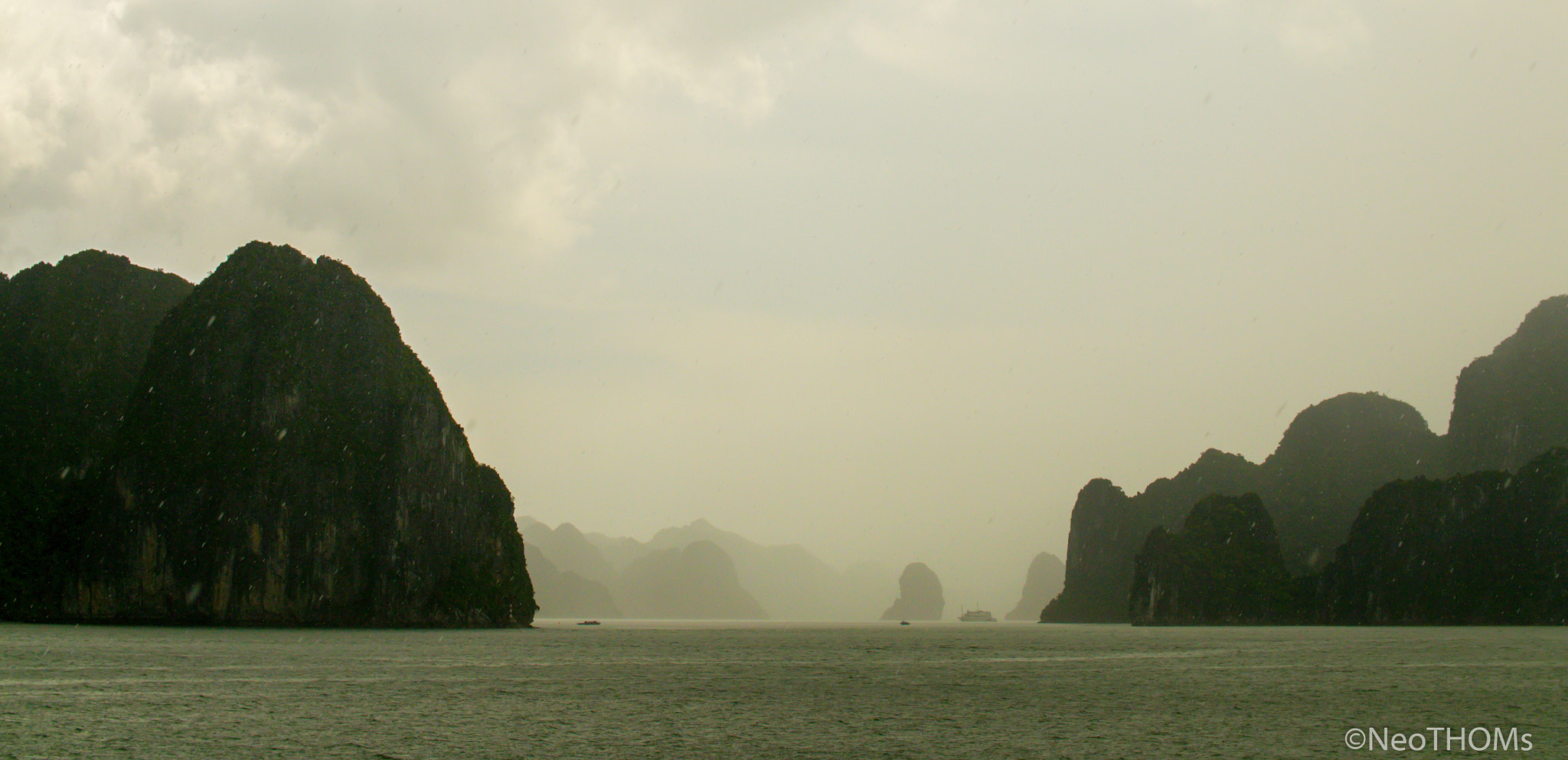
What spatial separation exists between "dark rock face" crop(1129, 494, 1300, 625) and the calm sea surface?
148029 millimetres

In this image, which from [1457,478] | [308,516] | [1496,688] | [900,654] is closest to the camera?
[1496,688]

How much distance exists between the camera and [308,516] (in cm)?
11631

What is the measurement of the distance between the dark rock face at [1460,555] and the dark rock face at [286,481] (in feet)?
416

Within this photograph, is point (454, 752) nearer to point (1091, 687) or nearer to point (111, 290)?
point (1091, 687)

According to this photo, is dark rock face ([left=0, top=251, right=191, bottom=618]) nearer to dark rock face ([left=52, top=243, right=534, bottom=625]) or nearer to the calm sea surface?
dark rock face ([left=52, top=243, right=534, bottom=625])

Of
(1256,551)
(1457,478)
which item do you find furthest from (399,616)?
(1457,478)

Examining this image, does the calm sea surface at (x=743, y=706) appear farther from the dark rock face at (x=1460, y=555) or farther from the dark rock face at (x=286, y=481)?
the dark rock face at (x=1460, y=555)

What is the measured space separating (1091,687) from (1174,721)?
375 inches

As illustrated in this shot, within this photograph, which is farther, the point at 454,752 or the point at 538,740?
the point at 538,740

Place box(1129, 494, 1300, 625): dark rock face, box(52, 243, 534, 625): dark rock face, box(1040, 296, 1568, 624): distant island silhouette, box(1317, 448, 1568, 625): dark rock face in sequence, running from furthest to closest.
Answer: box(1129, 494, 1300, 625): dark rock face < box(1040, 296, 1568, 624): distant island silhouette < box(1317, 448, 1568, 625): dark rock face < box(52, 243, 534, 625): dark rock face

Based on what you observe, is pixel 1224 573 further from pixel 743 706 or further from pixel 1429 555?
pixel 743 706

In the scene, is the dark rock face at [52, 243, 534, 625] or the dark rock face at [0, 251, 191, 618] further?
the dark rock face at [0, 251, 191, 618]

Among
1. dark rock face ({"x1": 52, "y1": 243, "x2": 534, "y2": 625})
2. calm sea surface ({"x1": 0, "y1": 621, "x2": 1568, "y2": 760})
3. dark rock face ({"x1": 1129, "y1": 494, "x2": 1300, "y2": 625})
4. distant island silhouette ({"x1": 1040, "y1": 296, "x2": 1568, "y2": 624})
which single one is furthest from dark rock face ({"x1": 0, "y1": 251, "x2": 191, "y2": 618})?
distant island silhouette ({"x1": 1040, "y1": 296, "x2": 1568, "y2": 624})

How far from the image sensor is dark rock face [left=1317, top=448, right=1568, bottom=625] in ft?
481
